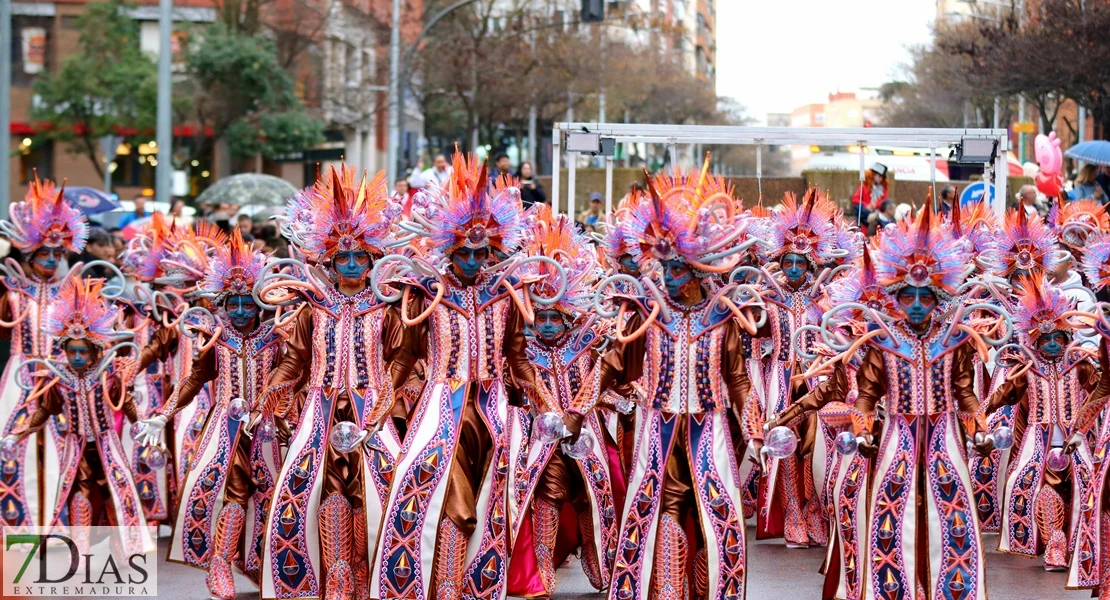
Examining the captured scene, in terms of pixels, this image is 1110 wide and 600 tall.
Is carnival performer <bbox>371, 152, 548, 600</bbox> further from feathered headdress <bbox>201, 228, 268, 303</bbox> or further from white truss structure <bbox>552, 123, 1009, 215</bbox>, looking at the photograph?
white truss structure <bbox>552, 123, 1009, 215</bbox>

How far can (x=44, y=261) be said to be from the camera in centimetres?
1028

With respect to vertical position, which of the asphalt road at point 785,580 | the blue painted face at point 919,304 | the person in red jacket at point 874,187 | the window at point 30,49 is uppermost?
the window at point 30,49

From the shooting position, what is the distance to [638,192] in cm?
854

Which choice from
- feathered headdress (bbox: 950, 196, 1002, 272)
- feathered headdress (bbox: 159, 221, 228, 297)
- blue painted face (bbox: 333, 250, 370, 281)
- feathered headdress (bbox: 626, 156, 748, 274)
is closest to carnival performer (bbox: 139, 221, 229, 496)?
feathered headdress (bbox: 159, 221, 228, 297)

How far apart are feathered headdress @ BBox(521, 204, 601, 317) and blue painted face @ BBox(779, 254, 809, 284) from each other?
158 centimetres

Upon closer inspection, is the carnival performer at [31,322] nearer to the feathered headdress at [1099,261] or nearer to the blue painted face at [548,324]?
the blue painted face at [548,324]

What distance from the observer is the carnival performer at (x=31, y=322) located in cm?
984

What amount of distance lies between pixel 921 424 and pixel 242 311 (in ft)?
12.6

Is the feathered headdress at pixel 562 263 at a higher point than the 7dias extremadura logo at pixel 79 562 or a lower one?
higher

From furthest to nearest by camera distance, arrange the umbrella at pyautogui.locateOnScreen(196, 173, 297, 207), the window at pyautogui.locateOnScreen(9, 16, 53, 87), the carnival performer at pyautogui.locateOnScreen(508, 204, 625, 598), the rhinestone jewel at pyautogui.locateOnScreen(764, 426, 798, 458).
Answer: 1. the window at pyautogui.locateOnScreen(9, 16, 53, 87)
2. the umbrella at pyautogui.locateOnScreen(196, 173, 297, 207)
3. the carnival performer at pyautogui.locateOnScreen(508, 204, 625, 598)
4. the rhinestone jewel at pyautogui.locateOnScreen(764, 426, 798, 458)

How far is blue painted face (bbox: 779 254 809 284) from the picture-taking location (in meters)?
10.9

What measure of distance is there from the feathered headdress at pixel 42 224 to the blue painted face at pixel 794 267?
4.46 metres

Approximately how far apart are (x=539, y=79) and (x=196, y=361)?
34.3 meters

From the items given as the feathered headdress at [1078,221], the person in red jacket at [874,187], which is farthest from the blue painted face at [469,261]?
the person in red jacket at [874,187]
